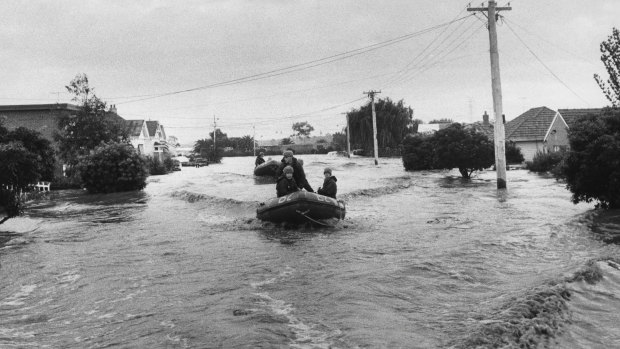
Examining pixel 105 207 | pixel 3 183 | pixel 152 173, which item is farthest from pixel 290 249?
pixel 152 173

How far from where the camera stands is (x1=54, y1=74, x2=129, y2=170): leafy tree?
37.9m

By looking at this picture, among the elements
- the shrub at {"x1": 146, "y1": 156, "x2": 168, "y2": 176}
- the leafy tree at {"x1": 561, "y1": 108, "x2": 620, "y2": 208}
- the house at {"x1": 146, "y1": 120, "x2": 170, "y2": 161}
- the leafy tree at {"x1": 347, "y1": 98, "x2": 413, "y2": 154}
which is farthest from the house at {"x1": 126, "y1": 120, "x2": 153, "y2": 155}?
the leafy tree at {"x1": 561, "y1": 108, "x2": 620, "y2": 208}

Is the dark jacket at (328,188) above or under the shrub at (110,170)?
under

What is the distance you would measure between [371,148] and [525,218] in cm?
6804

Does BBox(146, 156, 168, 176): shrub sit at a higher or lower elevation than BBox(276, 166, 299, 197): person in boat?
higher

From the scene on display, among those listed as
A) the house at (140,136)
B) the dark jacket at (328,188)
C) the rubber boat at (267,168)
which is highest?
the house at (140,136)

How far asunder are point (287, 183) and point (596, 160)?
30.2 ft

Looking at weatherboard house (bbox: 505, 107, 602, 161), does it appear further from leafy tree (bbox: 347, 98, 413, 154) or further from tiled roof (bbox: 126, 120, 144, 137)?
tiled roof (bbox: 126, 120, 144, 137)

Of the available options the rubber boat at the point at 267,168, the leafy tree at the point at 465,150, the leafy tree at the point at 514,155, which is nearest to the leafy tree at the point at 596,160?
the leafy tree at the point at 465,150

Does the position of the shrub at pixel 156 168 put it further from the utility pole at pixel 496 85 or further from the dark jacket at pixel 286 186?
the dark jacket at pixel 286 186

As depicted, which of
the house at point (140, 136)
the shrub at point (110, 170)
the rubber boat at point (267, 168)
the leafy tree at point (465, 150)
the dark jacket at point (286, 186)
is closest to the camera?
the dark jacket at point (286, 186)

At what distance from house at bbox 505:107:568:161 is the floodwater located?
31876mm

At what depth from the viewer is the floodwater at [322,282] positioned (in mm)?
6789

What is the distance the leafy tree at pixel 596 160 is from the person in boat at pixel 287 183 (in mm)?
8667
